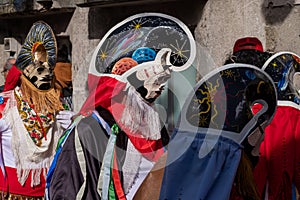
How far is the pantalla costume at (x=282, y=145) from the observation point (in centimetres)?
392

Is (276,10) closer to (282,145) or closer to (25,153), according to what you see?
(282,145)

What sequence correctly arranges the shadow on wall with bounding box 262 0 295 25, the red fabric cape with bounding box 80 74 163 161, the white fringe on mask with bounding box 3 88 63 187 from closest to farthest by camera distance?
1. the red fabric cape with bounding box 80 74 163 161
2. the white fringe on mask with bounding box 3 88 63 187
3. the shadow on wall with bounding box 262 0 295 25

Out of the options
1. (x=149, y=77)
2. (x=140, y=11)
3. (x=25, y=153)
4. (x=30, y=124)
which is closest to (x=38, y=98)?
(x=30, y=124)

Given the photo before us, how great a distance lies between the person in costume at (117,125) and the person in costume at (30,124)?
1.05 meters

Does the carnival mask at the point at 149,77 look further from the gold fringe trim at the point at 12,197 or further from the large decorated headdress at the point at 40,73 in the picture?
the gold fringe trim at the point at 12,197

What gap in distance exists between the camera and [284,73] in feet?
12.9

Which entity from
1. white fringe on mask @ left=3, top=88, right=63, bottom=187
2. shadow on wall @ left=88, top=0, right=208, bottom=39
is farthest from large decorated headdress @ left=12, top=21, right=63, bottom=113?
shadow on wall @ left=88, top=0, right=208, bottom=39

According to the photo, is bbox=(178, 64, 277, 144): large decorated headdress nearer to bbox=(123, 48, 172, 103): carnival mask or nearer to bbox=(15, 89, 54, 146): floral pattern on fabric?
bbox=(123, 48, 172, 103): carnival mask

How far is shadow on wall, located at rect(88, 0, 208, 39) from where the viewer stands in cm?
624

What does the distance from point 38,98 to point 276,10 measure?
2.15m

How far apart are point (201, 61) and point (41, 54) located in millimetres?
1451

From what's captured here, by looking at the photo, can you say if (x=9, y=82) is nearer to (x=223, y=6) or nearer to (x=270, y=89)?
(x=223, y=6)

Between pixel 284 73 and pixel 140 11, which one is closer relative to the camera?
pixel 284 73

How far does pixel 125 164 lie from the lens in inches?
146
